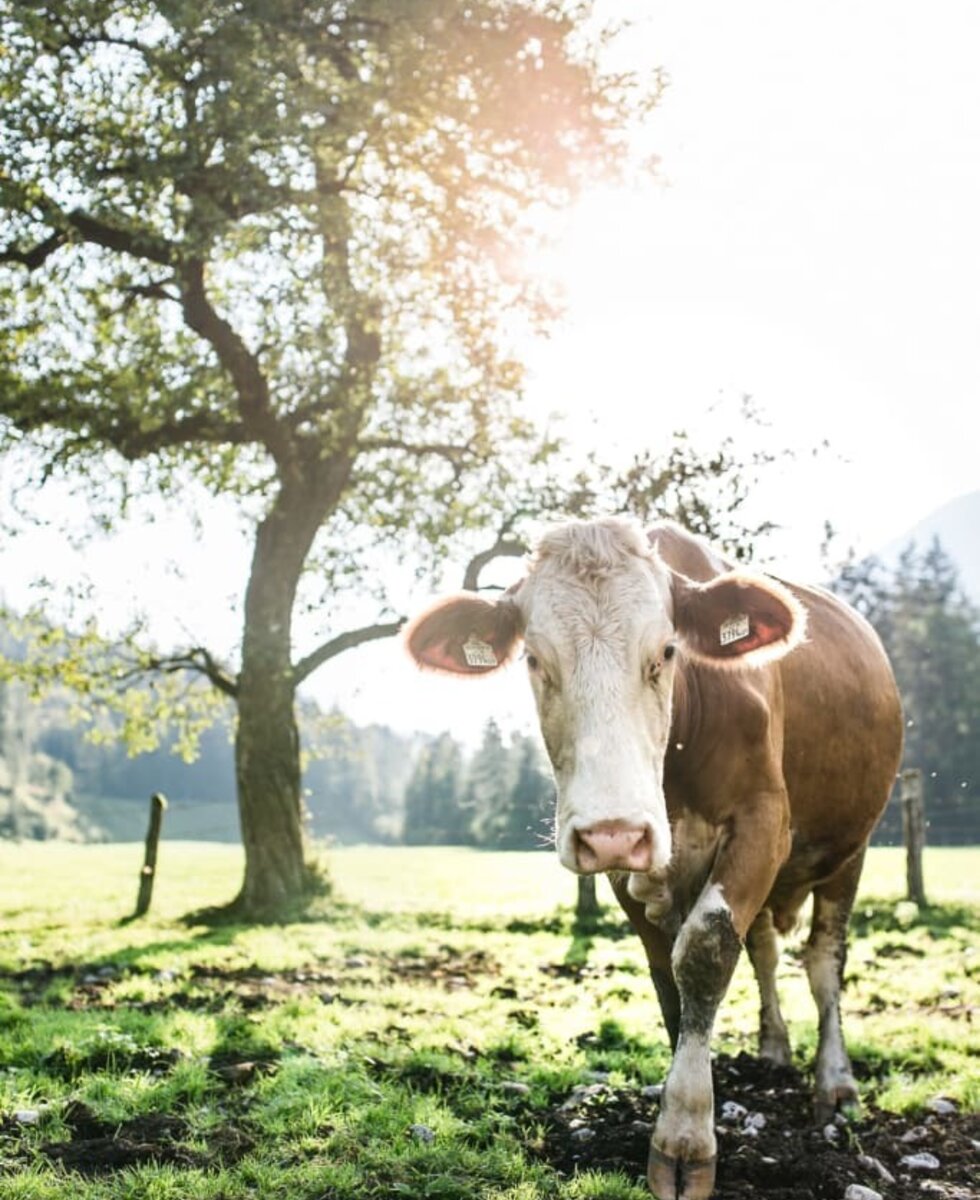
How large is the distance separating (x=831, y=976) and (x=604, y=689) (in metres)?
3.81

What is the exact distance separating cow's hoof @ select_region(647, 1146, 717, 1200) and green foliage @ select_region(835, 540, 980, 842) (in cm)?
6210

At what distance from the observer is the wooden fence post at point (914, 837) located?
18.2 metres

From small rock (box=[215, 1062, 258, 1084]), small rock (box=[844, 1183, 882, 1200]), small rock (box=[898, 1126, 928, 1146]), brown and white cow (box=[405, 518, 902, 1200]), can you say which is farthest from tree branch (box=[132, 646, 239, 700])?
small rock (box=[844, 1183, 882, 1200])

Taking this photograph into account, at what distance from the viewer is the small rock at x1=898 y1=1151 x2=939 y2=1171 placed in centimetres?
541

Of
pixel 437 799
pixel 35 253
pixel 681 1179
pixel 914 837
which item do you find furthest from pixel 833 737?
pixel 437 799

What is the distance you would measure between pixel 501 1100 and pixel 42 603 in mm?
17141

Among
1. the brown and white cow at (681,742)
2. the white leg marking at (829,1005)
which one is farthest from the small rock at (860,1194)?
the white leg marking at (829,1005)

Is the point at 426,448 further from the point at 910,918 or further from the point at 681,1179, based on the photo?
the point at 681,1179

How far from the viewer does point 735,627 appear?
5395 mm

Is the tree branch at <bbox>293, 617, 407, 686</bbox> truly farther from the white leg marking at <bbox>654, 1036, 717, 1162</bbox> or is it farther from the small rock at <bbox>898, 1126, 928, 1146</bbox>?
the white leg marking at <bbox>654, 1036, 717, 1162</bbox>

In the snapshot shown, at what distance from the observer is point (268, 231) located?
1495 centimetres

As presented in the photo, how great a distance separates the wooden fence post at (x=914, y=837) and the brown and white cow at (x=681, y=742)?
1189 cm

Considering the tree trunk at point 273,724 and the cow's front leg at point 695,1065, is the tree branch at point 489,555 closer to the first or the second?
the tree trunk at point 273,724

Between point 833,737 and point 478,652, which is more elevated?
point 478,652
